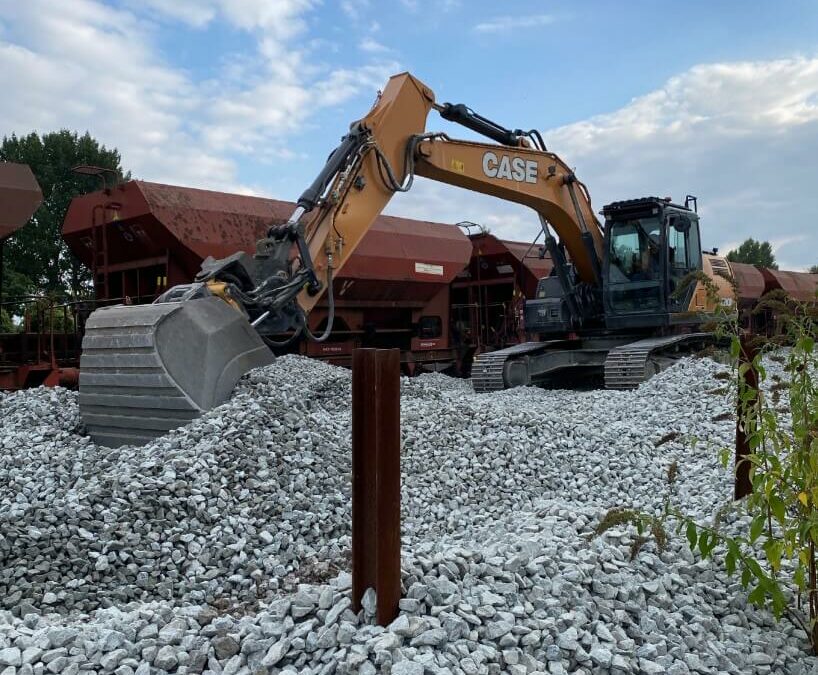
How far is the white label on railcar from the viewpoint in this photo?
12086mm

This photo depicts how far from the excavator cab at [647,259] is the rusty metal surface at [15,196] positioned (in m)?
7.78

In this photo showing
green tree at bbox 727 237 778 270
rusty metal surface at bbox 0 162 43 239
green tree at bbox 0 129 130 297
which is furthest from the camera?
green tree at bbox 727 237 778 270

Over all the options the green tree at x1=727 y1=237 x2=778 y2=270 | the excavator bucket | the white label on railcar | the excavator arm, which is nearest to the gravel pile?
the excavator bucket

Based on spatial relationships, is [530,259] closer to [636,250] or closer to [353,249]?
[636,250]

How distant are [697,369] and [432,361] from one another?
16.3ft

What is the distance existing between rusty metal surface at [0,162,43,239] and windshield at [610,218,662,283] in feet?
25.7

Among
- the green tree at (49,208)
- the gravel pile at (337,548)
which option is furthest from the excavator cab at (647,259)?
the green tree at (49,208)

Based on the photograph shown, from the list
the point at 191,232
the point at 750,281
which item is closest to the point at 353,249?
the point at 191,232

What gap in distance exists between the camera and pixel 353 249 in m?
8.20

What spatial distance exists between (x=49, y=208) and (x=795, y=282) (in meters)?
28.8

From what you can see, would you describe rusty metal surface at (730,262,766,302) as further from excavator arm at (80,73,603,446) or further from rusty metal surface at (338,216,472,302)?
rusty metal surface at (338,216,472,302)

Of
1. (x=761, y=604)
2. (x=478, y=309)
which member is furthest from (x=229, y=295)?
(x=478, y=309)

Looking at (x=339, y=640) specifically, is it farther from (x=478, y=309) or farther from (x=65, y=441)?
(x=478, y=309)

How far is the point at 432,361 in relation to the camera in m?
12.9
